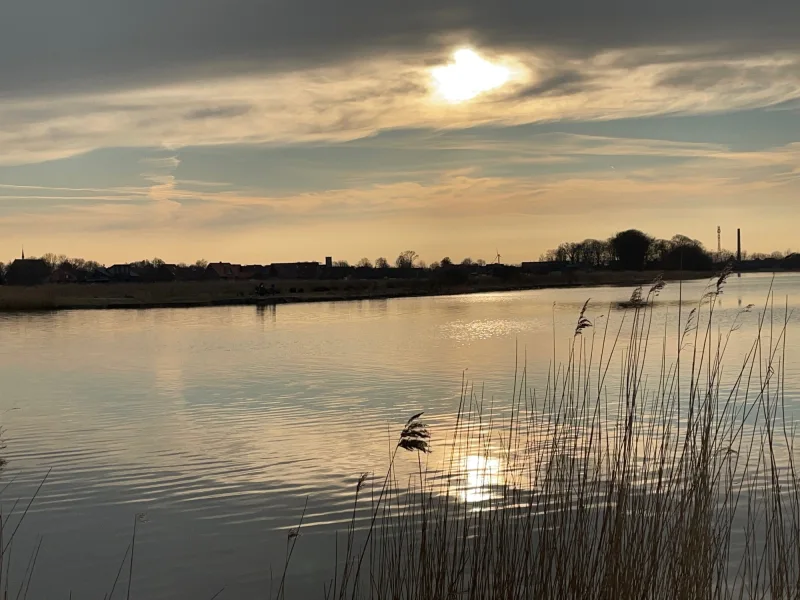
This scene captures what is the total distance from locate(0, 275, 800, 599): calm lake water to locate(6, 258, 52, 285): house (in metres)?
61.9

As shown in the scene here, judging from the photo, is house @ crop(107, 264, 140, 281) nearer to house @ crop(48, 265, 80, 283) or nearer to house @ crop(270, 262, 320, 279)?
house @ crop(48, 265, 80, 283)

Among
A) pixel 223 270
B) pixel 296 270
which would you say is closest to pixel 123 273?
pixel 223 270

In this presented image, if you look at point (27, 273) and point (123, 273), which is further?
point (123, 273)

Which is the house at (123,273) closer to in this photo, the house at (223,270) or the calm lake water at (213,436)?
the house at (223,270)

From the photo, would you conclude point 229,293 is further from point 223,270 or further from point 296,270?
point 223,270

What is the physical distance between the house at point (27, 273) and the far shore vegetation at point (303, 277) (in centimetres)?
10

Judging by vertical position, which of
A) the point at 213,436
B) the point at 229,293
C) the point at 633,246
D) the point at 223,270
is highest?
the point at 633,246

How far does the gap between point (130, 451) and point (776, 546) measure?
774cm

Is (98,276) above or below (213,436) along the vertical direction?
above

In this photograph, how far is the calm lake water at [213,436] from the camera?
21.0 ft

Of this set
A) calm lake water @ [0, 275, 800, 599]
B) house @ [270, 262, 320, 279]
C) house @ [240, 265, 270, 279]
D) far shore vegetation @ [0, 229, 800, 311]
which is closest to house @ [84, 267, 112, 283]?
far shore vegetation @ [0, 229, 800, 311]

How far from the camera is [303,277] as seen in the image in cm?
10831

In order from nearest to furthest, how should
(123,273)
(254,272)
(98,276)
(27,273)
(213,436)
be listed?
(213,436)
(27,273)
(98,276)
(123,273)
(254,272)

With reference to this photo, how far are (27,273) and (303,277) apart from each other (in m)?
35.5
